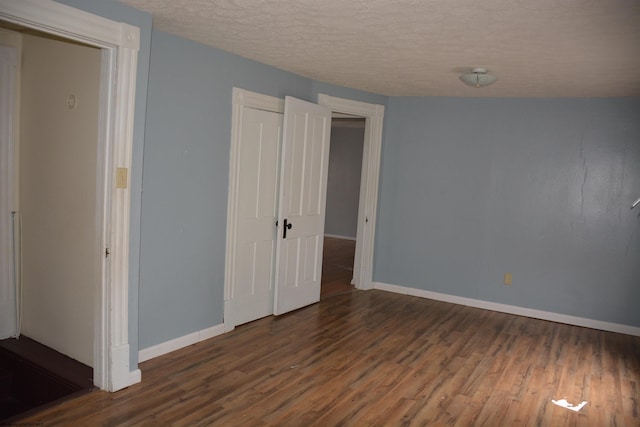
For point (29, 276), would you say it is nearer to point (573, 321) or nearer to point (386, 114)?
point (386, 114)

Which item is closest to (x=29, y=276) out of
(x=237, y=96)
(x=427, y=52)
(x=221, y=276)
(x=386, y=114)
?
(x=221, y=276)

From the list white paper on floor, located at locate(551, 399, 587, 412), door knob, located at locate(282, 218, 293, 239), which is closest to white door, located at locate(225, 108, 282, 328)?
door knob, located at locate(282, 218, 293, 239)

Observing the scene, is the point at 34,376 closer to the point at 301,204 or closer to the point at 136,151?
the point at 136,151

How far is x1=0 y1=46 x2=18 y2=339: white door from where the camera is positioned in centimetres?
376

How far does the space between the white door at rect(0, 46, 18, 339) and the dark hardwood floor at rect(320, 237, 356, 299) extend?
9.97 feet

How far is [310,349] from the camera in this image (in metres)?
4.05

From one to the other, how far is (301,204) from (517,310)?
8.87 feet

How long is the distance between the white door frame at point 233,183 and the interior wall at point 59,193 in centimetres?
119

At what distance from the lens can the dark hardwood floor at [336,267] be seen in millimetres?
6059

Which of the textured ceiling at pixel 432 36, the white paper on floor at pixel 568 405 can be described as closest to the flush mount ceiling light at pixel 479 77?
the textured ceiling at pixel 432 36

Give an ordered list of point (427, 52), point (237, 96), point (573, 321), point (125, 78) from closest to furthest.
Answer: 1. point (125, 78)
2. point (427, 52)
3. point (237, 96)
4. point (573, 321)

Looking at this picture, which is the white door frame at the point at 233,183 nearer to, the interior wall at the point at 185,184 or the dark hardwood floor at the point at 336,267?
the interior wall at the point at 185,184

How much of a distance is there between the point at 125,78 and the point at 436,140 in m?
3.86

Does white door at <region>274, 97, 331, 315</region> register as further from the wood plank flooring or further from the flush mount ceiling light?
the flush mount ceiling light
